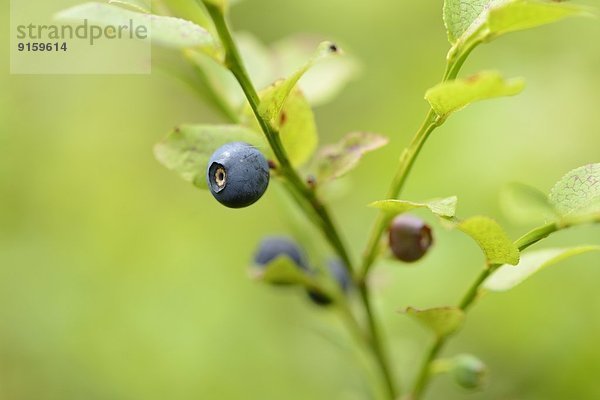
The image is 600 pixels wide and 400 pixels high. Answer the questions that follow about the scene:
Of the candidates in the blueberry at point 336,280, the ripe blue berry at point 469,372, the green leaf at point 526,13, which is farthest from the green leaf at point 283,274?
the green leaf at point 526,13

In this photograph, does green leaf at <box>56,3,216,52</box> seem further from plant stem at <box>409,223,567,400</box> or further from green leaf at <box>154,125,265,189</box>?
plant stem at <box>409,223,567,400</box>

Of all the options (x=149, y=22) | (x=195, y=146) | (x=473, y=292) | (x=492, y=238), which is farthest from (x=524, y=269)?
(x=149, y=22)

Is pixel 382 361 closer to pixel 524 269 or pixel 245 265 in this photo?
pixel 524 269

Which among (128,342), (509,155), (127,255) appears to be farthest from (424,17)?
(128,342)

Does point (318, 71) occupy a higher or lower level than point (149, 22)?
higher

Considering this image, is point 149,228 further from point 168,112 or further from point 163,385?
point 168,112

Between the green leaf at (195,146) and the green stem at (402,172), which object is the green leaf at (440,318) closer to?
the green stem at (402,172)
